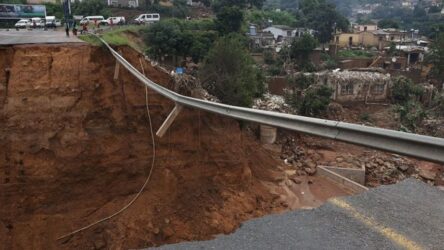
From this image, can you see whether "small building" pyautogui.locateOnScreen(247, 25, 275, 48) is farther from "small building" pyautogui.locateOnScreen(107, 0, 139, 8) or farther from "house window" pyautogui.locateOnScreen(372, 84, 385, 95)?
"house window" pyautogui.locateOnScreen(372, 84, 385, 95)

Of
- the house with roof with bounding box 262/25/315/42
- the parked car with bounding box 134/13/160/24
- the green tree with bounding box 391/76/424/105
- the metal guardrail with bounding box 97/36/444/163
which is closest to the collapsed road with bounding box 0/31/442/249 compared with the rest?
the metal guardrail with bounding box 97/36/444/163

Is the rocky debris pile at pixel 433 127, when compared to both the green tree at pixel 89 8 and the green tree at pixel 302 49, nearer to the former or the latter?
the green tree at pixel 302 49

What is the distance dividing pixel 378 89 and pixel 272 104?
11.7m

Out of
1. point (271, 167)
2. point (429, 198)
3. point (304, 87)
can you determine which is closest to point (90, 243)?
point (271, 167)

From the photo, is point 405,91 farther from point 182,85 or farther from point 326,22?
point 326,22

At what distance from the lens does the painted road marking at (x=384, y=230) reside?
12.0 meters

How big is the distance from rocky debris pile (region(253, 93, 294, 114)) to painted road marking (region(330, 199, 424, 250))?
34.7 ft

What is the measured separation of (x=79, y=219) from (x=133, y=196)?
Answer: 161cm

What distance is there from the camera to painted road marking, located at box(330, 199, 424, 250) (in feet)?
39.3

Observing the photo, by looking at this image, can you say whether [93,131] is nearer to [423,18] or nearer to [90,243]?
[90,243]

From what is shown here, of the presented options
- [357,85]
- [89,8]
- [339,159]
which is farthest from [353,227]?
[89,8]

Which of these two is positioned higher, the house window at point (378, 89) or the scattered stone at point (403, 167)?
the house window at point (378, 89)

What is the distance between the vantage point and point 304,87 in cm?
2923

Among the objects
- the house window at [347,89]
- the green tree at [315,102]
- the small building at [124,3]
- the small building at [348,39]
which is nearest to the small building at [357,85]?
the house window at [347,89]
